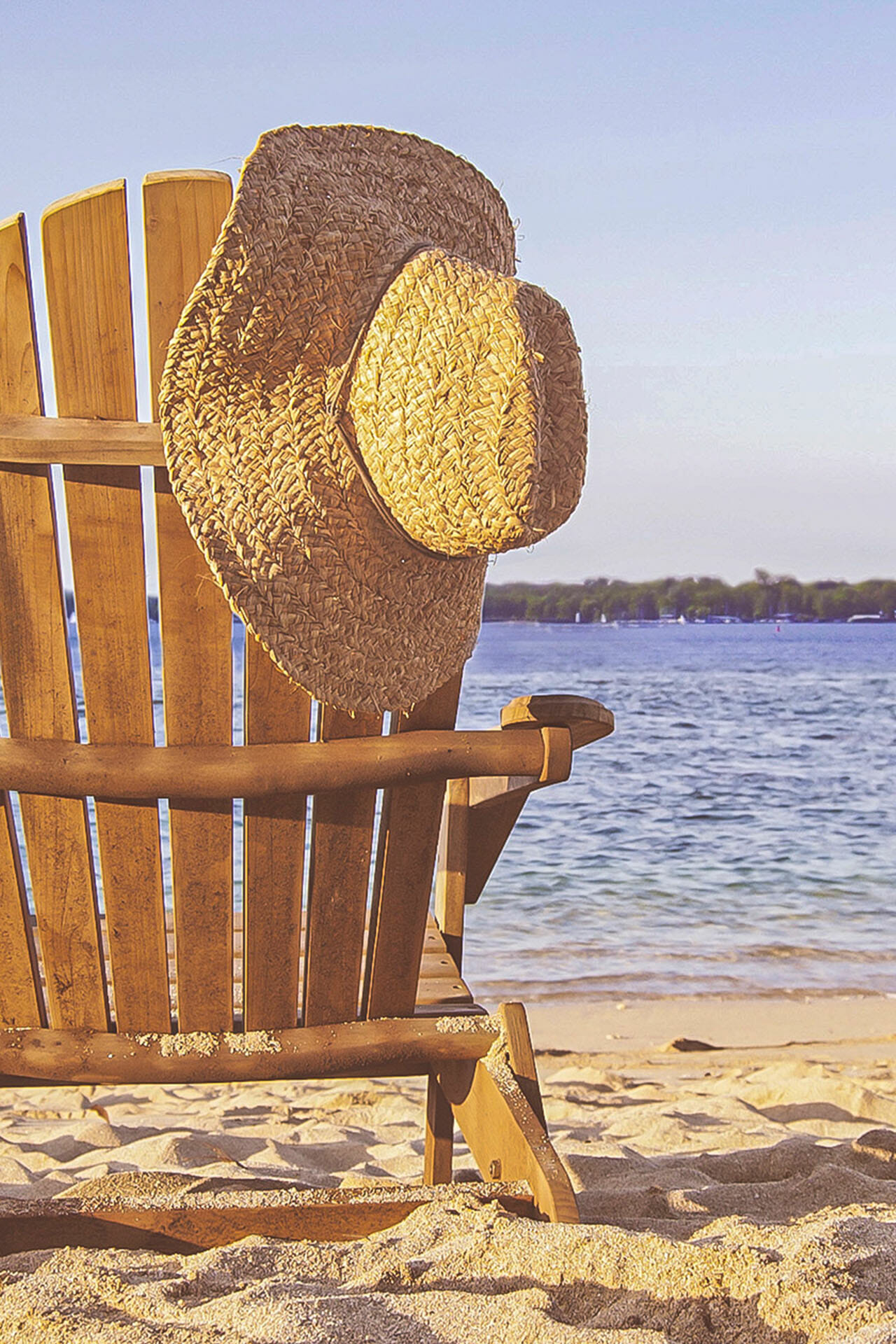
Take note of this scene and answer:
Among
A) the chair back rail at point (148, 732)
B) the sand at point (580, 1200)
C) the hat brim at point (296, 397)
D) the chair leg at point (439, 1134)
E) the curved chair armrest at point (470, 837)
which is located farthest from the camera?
the chair leg at point (439, 1134)

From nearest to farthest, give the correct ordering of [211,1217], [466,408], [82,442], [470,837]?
[466,408], [82,442], [211,1217], [470,837]

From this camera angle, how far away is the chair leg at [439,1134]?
237cm

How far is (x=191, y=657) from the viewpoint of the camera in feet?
5.67

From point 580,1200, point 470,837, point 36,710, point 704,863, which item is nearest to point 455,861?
point 470,837

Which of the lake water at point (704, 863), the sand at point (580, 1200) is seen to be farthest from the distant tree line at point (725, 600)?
the sand at point (580, 1200)

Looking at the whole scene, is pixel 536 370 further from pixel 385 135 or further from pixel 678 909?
pixel 678 909

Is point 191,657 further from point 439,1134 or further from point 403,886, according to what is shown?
point 439,1134

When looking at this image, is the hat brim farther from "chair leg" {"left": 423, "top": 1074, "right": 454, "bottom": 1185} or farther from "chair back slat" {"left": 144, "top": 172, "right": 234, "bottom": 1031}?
"chair leg" {"left": 423, "top": 1074, "right": 454, "bottom": 1185}

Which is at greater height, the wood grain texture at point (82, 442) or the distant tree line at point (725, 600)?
the wood grain texture at point (82, 442)

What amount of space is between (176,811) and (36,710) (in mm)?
265

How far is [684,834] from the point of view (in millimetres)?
9172

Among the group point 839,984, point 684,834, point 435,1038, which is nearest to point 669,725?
point 684,834

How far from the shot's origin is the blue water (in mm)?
5664

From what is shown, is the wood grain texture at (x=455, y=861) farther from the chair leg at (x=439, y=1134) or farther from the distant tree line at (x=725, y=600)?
the distant tree line at (x=725, y=600)
